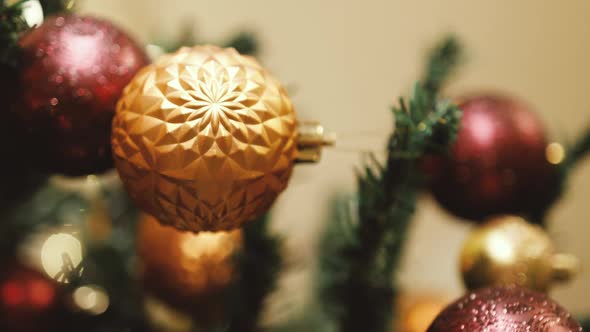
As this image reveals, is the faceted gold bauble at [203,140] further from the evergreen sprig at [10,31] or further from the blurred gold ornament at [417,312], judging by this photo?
the blurred gold ornament at [417,312]

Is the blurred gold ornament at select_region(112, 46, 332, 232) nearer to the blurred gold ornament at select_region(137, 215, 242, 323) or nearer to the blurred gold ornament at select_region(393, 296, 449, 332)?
the blurred gold ornament at select_region(137, 215, 242, 323)

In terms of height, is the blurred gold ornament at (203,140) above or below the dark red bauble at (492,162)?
above

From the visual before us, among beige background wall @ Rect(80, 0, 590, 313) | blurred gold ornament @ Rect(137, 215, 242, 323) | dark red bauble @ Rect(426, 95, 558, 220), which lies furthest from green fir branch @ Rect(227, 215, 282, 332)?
beige background wall @ Rect(80, 0, 590, 313)

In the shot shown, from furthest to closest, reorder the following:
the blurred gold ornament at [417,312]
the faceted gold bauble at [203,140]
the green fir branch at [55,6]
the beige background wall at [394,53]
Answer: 1. the beige background wall at [394,53]
2. the blurred gold ornament at [417,312]
3. the green fir branch at [55,6]
4. the faceted gold bauble at [203,140]

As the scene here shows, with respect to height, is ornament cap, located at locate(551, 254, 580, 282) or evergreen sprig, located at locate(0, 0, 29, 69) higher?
evergreen sprig, located at locate(0, 0, 29, 69)

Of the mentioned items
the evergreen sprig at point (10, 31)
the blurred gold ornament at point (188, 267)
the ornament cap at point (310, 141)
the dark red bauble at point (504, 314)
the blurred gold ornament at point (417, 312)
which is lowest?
the blurred gold ornament at point (417, 312)

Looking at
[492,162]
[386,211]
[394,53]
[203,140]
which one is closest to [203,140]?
[203,140]

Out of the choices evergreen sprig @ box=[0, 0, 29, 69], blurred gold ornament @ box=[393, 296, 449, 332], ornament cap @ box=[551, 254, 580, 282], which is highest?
evergreen sprig @ box=[0, 0, 29, 69]

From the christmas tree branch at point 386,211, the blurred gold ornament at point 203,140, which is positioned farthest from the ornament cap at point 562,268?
the blurred gold ornament at point 203,140
